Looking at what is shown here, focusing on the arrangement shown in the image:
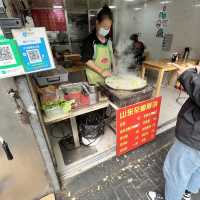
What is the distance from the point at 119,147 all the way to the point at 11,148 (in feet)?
3.29

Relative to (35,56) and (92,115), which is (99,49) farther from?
(35,56)

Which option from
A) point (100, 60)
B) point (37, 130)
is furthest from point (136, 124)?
point (37, 130)

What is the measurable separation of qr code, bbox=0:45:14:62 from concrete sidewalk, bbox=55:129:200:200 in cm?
123

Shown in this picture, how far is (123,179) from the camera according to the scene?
1443mm

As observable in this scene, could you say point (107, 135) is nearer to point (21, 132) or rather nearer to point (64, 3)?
point (21, 132)

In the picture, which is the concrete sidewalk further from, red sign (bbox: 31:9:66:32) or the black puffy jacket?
red sign (bbox: 31:9:66:32)

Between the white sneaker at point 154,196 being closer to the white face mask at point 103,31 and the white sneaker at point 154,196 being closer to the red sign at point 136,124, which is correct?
the red sign at point 136,124

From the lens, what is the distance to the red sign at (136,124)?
139cm

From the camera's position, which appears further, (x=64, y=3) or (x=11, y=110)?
(x=64, y=3)

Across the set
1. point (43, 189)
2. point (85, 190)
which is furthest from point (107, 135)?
point (43, 189)

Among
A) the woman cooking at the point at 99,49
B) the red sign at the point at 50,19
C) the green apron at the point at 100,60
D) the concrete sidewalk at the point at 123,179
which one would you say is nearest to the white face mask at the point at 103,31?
the woman cooking at the point at 99,49

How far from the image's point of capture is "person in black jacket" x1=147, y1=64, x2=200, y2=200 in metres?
0.79

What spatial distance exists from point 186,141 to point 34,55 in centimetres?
98

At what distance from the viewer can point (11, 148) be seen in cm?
91
